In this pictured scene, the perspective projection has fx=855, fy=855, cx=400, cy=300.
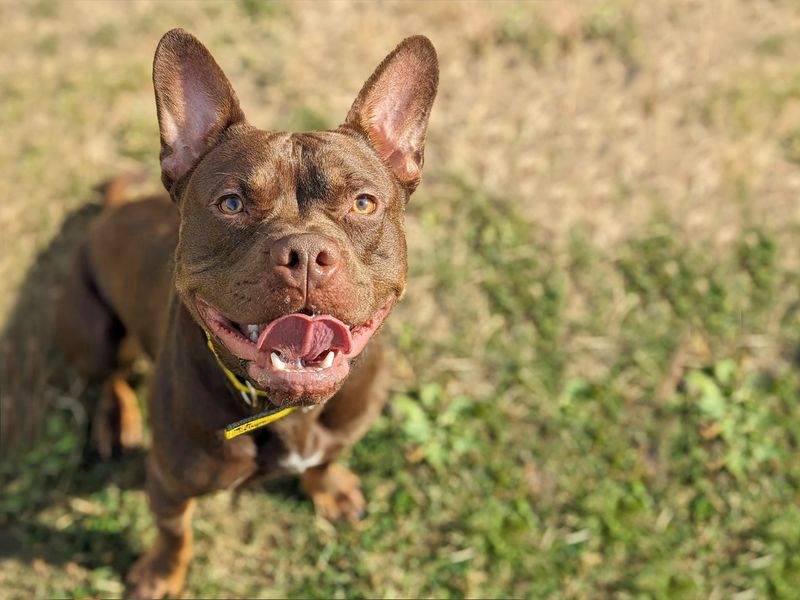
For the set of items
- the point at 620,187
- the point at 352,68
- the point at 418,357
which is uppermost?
the point at 352,68

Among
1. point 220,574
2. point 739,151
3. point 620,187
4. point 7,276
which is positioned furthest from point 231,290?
point 739,151

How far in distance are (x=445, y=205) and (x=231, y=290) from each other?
2.87m

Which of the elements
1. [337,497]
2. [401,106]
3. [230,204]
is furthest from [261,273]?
[337,497]

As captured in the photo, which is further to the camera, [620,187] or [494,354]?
[620,187]

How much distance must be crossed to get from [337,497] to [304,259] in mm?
2243

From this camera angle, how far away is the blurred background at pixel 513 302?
4.57 m

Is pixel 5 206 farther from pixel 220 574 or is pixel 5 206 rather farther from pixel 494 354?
pixel 494 354

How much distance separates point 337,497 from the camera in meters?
4.58

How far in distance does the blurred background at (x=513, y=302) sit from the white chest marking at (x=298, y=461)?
1.06 metres

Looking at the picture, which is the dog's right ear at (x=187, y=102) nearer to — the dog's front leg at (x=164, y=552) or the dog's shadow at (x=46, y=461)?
the dog's front leg at (x=164, y=552)

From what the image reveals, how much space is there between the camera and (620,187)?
563 cm

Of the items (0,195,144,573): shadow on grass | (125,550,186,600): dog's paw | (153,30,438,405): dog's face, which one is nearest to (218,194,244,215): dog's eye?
(153,30,438,405): dog's face

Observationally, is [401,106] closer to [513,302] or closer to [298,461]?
[298,461]

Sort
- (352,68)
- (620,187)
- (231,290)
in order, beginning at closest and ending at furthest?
(231,290) < (620,187) < (352,68)
